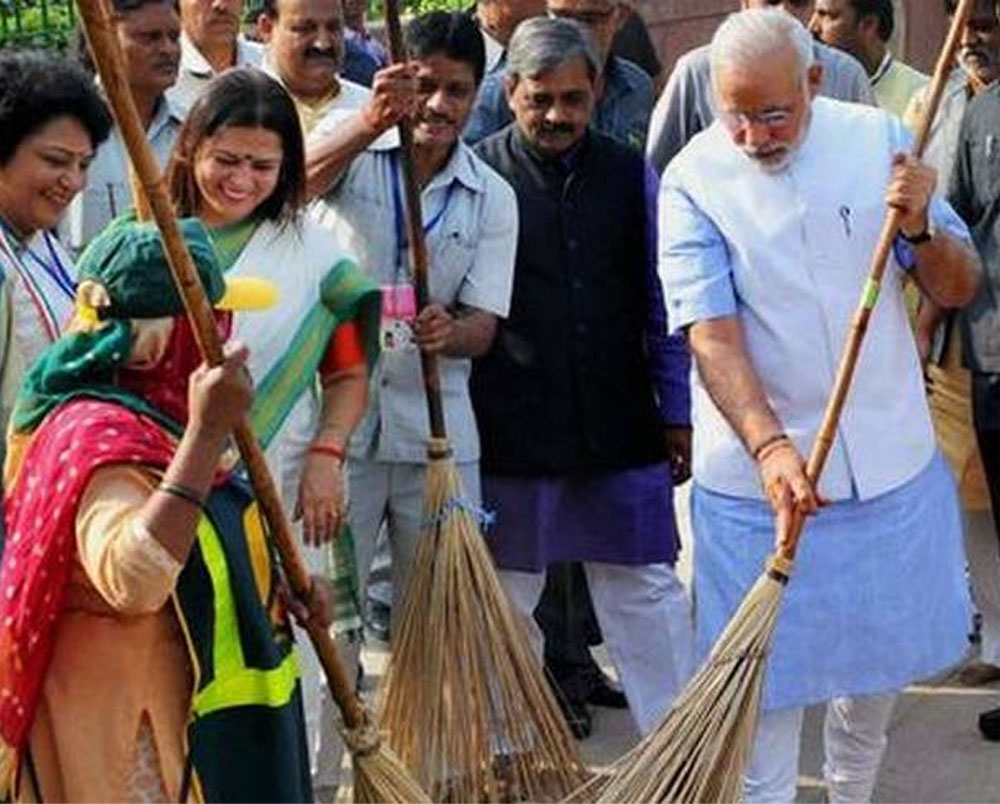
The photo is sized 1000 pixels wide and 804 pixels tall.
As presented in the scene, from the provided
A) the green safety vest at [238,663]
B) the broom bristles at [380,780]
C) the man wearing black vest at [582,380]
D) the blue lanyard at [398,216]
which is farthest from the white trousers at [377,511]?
the green safety vest at [238,663]

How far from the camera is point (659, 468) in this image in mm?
5645

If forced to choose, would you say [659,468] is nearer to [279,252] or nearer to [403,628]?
[403,628]

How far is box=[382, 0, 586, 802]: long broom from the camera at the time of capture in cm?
514

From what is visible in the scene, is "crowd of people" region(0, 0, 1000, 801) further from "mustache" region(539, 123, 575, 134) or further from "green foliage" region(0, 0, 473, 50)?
"green foliage" region(0, 0, 473, 50)

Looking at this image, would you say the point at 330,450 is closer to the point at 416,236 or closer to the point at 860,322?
the point at 416,236

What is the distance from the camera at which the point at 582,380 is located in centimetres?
553

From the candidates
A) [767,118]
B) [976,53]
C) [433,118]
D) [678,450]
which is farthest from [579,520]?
[976,53]

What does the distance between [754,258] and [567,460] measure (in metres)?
1.11

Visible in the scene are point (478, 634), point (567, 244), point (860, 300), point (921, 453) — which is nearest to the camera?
point (860, 300)

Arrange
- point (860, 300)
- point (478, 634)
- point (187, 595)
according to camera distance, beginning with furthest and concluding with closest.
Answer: point (478, 634) < point (860, 300) < point (187, 595)

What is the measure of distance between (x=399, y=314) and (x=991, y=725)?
1845 millimetres

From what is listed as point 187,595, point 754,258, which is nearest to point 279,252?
point 754,258

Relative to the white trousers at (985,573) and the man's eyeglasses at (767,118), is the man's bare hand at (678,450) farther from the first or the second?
the man's eyeglasses at (767,118)

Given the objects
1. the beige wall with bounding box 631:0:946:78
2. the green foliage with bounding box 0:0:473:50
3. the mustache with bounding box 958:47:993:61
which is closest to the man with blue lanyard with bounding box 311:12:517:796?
the mustache with bounding box 958:47:993:61
